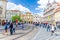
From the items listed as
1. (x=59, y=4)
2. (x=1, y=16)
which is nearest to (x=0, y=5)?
(x=1, y=16)

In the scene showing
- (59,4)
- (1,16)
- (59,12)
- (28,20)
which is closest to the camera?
(28,20)

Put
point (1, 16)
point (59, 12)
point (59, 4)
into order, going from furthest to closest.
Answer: point (59, 4)
point (59, 12)
point (1, 16)

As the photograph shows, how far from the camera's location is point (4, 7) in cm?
3541

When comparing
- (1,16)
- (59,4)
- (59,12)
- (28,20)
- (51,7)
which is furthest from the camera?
(51,7)

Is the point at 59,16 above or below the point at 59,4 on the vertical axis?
below

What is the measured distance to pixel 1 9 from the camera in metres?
34.6

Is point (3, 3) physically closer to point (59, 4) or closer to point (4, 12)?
point (4, 12)

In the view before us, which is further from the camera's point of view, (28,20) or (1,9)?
(1,9)

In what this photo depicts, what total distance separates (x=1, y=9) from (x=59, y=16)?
10419 millimetres

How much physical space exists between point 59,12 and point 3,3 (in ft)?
34.3

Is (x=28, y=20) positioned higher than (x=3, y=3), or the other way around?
(x=3, y=3)

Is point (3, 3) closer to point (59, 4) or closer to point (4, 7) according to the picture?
point (4, 7)

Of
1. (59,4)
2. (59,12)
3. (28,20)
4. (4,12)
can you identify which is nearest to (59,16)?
(59,12)

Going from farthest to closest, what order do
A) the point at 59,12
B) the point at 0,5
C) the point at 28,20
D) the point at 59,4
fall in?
the point at 59,4 → the point at 59,12 → the point at 0,5 → the point at 28,20
